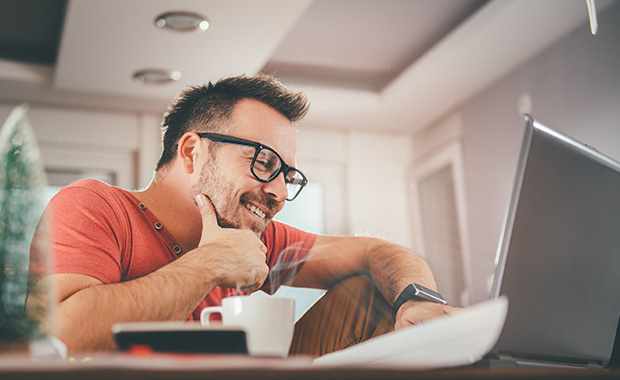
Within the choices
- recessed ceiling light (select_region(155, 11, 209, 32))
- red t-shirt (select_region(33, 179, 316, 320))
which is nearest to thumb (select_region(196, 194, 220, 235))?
red t-shirt (select_region(33, 179, 316, 320))

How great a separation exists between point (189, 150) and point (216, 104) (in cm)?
15

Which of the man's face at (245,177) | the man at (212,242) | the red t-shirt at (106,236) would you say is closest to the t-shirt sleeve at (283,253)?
the man at (212,242)

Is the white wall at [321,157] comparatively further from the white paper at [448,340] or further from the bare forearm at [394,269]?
the white paper at [448,340]

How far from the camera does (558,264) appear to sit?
71 centimetres

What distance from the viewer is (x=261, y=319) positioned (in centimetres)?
66

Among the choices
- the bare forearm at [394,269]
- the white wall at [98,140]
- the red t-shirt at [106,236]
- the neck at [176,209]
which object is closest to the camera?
the red t-shirt at [106,236]

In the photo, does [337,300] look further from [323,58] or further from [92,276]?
[323,58]

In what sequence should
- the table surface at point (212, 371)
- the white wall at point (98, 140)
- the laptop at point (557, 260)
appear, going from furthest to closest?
1. the white wall at point (98, 140)
2. the laptop at point (557, 260)
3. the table surface at point (212, 371)

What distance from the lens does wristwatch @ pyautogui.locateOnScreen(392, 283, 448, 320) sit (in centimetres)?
100

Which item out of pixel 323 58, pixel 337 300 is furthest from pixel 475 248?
pixel 337 300

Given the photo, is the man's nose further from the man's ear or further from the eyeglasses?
the man's ear

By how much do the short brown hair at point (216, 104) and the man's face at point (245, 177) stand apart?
37 millimetres

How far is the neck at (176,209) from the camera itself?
1.36 m

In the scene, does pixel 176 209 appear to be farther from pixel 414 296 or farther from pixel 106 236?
pixel 414 296
